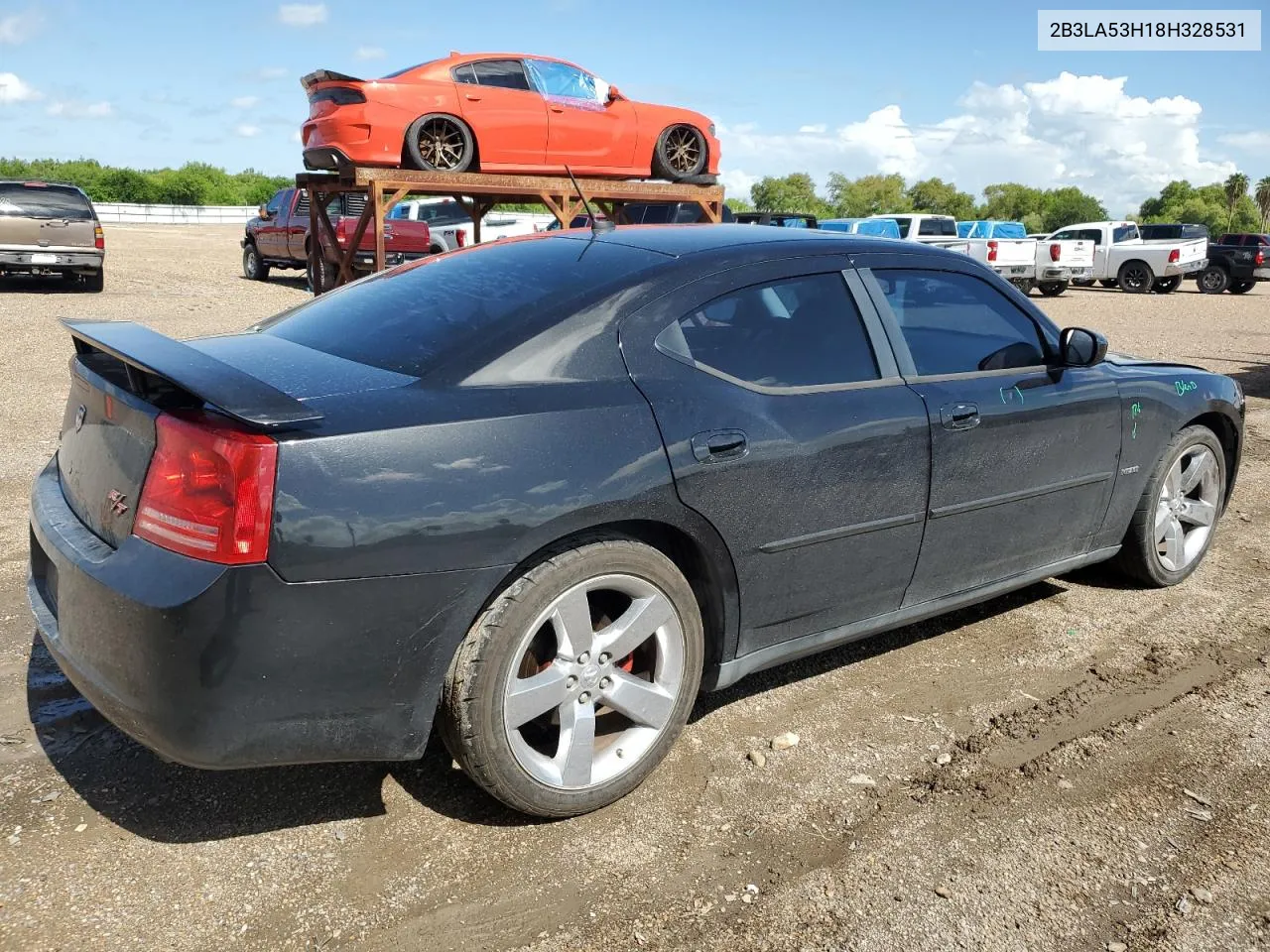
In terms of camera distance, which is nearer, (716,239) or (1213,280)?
(716,239)

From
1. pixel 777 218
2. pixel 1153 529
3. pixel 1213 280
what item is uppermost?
pixel 777 218

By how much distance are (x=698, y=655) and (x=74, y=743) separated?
73.2 inches

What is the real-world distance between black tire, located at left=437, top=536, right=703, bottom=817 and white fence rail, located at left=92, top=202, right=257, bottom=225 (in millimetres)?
53654

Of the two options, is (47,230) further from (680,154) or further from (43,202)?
(680,154)

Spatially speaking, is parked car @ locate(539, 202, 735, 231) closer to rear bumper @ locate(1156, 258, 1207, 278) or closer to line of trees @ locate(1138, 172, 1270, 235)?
rear bumper @ locate(1156, 258, 1207, 278)

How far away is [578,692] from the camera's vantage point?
2.77 m

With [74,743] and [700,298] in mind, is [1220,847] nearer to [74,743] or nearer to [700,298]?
[700,298]

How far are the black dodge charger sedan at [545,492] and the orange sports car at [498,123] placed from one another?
24.5ft

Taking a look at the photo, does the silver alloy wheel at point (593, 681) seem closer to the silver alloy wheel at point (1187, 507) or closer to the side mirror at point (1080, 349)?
the side mirror at point (1080, 349)

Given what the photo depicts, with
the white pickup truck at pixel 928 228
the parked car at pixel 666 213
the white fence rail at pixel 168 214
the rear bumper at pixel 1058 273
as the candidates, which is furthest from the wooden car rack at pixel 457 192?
the white fence rail at pixel 168 214

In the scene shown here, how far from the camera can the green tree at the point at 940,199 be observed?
235 feet

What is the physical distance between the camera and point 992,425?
360 centimetres

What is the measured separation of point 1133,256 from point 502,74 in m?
19.9

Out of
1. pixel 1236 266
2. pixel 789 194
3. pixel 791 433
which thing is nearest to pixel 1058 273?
pixel 1236 266
